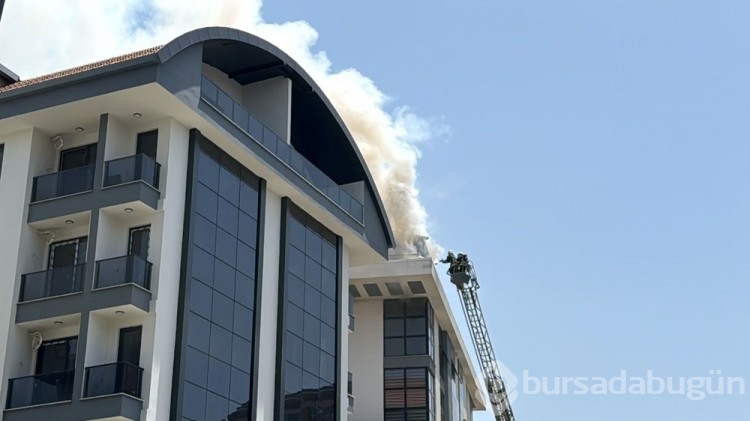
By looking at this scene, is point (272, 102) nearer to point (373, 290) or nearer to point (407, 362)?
point (373, 290)

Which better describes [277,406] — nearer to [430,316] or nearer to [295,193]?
[295,193]

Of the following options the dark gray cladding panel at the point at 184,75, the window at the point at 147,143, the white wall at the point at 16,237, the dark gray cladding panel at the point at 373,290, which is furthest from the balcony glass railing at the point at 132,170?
the dark gray cladding panel at the point at 373,290

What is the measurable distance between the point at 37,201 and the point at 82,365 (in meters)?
5.92

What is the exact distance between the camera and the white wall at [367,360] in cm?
5309

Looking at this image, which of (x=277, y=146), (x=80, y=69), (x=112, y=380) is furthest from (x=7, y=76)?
(x=112, y=380)

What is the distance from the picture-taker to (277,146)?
127ft

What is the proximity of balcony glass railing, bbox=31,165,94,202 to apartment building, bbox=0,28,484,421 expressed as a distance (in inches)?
1.9

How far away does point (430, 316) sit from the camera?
55562mm

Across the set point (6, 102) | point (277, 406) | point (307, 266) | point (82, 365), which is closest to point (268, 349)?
point (277, 406)

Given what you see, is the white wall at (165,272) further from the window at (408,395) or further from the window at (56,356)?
the window at (408,395)

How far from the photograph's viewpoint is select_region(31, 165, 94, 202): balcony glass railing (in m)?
33.9

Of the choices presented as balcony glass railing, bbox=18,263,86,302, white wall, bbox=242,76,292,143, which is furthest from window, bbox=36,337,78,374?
white wall, bbox=242,76,292,143

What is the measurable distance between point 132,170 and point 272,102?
866cm

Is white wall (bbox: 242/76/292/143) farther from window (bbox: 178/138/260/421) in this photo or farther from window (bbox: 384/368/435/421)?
window (bbox: 384/368/435/421)
